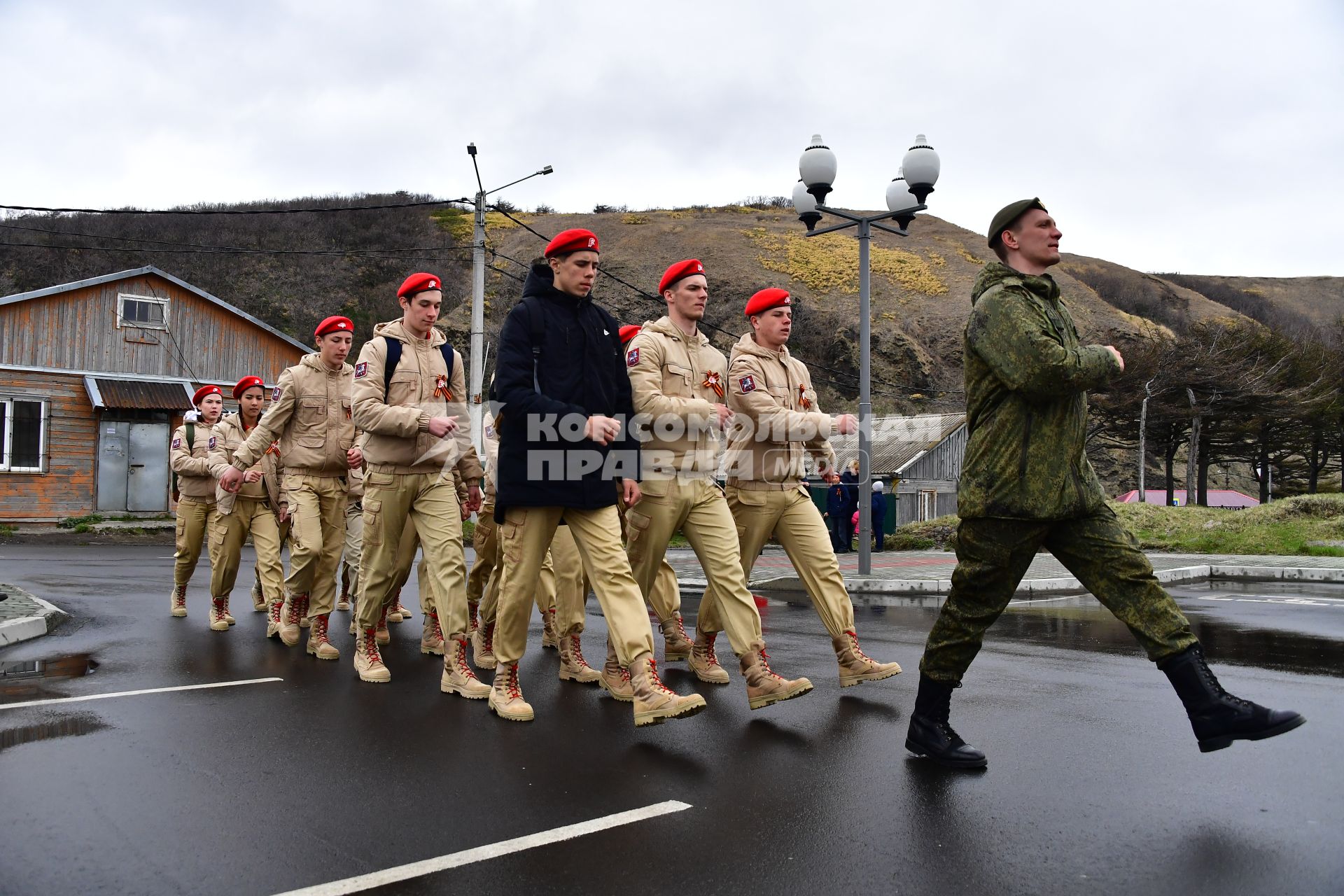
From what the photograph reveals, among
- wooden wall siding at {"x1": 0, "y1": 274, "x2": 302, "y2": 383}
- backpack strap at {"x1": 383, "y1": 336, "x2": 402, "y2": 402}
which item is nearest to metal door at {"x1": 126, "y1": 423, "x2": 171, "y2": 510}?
wooden wall siding at {"x1": 0, "y1": 274, "x2": 302, "y2": 383}

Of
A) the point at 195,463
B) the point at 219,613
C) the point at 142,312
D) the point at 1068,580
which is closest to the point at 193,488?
the point at 195,463

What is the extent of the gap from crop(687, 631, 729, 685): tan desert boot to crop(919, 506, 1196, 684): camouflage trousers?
2.08m

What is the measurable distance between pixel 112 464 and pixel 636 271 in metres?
41.4

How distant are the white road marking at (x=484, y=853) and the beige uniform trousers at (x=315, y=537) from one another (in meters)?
4.29

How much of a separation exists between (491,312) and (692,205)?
127 ft

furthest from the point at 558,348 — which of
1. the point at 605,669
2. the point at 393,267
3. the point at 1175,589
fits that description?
the point at 393,267

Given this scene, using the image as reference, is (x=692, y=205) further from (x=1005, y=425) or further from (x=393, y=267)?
(x=1005, y=425)

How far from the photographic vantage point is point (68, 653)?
6.93 m

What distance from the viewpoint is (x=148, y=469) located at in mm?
26578

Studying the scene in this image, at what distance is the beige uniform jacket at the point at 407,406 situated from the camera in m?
5.84

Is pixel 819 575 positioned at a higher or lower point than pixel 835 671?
higher

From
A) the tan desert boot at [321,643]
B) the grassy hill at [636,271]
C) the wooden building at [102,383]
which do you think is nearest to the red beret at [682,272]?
the tan desert boot at [321,643]

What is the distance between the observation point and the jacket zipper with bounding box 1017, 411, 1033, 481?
12.6ft

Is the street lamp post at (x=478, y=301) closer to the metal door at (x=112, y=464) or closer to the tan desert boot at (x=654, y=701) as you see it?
the metal door at (x=112, y=464)
